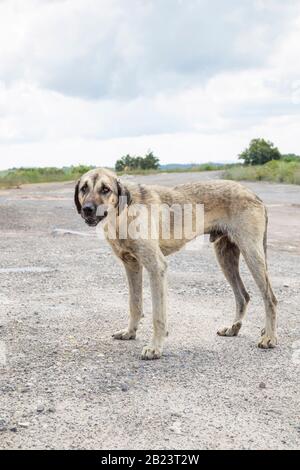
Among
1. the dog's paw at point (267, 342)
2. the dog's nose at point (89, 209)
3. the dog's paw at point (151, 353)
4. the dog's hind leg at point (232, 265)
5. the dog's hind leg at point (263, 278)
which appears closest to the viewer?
the dog's nose at point (89, 209)

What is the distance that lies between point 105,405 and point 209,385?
88cm

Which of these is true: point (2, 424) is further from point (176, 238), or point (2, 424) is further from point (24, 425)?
point (176, 238)

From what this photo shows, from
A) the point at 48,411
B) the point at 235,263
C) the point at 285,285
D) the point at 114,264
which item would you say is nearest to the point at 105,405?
the point at 48,411

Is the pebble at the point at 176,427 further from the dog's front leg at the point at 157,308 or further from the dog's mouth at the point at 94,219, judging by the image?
the dog's mouth at the point at 94,219

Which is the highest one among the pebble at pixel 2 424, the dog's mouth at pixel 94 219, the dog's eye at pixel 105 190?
the dog's eye at pixel 105 190

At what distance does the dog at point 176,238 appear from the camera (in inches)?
227

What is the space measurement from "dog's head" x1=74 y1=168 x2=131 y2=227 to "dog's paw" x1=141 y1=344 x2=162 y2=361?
1132 millimetres

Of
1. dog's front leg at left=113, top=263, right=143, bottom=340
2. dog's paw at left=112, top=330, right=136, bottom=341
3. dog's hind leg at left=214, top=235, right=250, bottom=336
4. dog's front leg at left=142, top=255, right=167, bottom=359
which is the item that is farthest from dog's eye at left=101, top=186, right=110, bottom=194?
dog's hind leg at left=214, top=235, right=250, bottom=336

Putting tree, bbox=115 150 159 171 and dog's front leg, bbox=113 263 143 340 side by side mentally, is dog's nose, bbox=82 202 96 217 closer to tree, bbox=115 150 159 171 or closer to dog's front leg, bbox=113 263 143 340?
dog's front leg, bbox=113 263 143 340

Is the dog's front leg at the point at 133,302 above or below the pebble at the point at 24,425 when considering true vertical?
above

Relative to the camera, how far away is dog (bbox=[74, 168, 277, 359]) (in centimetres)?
577

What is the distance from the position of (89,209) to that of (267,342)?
80.7 inches

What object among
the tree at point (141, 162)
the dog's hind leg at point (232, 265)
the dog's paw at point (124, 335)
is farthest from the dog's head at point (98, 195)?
the tree at point (141, 162)

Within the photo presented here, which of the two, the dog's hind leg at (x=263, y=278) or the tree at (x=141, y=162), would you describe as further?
the tree at (x=141, y=162)
